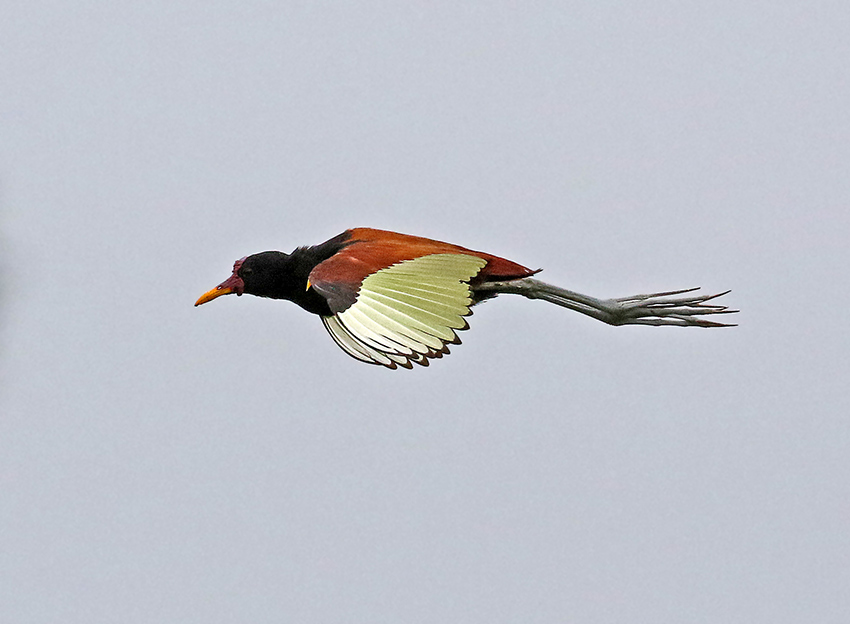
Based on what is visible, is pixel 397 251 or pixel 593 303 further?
pixel 593 303

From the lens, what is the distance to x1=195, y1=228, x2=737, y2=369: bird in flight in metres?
5.27

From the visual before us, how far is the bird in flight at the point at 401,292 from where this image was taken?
5.27 metres

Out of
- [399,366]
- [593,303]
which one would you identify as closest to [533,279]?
[593,303]

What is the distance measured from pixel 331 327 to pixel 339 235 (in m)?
0.52

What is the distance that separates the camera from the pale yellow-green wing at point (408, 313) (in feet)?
17.0

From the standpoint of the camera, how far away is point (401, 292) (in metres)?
5.50

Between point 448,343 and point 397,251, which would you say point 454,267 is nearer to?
point 397,251

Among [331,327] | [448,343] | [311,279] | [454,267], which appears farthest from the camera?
[331,327]

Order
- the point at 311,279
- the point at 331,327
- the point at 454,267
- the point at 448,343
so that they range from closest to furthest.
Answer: the point at 448,343 → the point at 311,279 → the point at 454,267 → the point at 331,327

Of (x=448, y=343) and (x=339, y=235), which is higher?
(x=339, y=235)

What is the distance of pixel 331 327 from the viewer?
6430mm

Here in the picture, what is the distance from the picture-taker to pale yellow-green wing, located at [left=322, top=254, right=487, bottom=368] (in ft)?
17.0

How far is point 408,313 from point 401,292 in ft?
0.57

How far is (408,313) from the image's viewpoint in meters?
5.36
